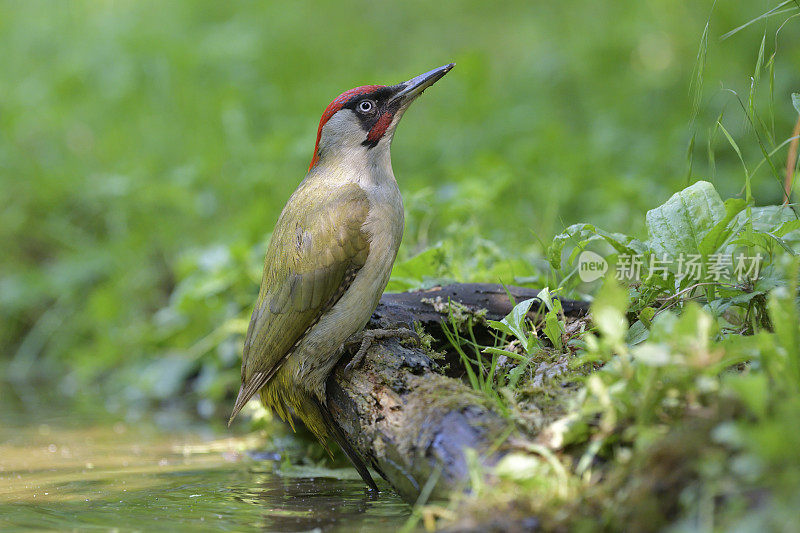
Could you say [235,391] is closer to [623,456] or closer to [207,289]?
[207,289]

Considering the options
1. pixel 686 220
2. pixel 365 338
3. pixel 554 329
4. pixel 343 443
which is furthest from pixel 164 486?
pixel 686 220

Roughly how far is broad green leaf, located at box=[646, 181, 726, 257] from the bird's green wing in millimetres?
1085

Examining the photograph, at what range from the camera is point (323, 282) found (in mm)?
3332

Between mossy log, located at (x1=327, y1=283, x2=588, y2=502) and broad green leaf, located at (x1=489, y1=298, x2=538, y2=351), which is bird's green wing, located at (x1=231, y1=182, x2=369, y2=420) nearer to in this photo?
mossy log, located at (x1=327, y1=283, x2=588, y2=502)

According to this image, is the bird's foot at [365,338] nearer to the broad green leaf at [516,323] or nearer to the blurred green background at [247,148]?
the broad green leaf at [516,323]

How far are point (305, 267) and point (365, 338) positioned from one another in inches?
14.5

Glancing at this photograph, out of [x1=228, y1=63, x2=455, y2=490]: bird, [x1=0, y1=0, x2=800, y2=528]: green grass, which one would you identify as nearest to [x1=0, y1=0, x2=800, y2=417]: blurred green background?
[x1=0, y1=0, x2=800, y2=528]: green grass

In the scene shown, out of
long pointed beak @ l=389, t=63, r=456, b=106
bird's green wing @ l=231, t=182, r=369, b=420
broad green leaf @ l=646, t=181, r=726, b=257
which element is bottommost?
broad green leaf @ l=646, t=181, r=726, b=257

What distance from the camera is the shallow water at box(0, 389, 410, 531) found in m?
2.83

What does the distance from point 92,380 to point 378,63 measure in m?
5.82

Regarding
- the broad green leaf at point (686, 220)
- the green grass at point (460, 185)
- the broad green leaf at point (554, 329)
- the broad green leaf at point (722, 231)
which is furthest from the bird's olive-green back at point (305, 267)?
the broad green leaf at point (722, 231)

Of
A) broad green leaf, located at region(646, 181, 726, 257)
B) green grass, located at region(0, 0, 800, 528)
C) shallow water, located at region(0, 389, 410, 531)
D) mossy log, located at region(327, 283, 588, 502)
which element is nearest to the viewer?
green grass, located at region(0, 0, 800, 528)

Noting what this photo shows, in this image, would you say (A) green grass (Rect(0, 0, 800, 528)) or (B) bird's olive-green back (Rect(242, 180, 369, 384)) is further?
(B) bird's olive-green back (Rect(242, 180, 369, 384))

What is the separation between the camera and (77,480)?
3.64 m
